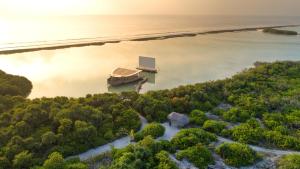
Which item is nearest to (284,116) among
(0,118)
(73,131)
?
(73,131)

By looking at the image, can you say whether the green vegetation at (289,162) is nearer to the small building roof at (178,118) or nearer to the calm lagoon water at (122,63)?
the small building roof at (178,118)

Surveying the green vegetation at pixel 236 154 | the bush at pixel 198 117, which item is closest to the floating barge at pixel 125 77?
the bush at pixel 198 117

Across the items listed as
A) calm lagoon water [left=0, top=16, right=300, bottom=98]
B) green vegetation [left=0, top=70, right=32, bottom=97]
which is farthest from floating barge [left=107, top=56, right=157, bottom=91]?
green vegetation [left=0, top=70, right=32, bottom=97]

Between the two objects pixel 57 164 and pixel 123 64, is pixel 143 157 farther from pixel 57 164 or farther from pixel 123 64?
pixel 123 64

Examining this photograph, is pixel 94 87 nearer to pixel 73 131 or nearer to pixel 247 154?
pixel 73 131

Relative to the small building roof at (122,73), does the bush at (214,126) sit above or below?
below

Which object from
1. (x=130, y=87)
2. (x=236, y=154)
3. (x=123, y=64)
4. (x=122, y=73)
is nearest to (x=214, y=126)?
(x=236, y=154)

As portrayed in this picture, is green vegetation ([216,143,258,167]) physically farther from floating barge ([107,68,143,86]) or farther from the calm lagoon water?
floating barge ([107,68,143,86])
